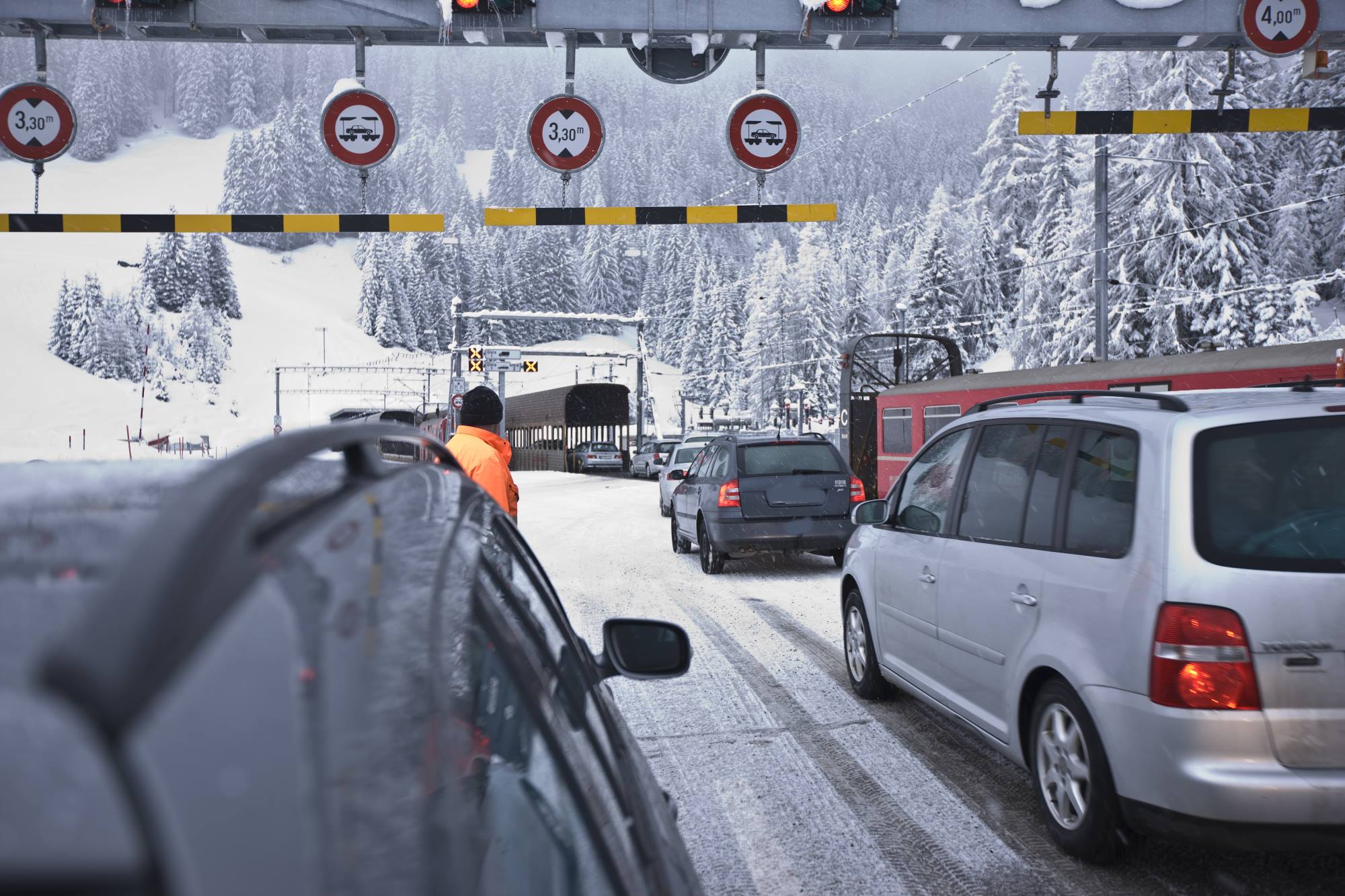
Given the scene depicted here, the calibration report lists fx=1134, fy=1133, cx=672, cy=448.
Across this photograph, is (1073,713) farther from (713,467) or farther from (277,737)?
(713,467)

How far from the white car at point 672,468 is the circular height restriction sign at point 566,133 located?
7.26 meters

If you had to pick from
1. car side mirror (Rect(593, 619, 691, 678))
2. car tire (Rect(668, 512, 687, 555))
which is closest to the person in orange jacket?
car side mirror (Rect(593, 619, 691, 678))

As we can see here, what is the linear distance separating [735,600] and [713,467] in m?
3.18

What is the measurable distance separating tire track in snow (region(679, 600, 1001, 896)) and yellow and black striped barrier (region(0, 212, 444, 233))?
10.7 meters

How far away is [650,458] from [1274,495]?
40677 millimetres

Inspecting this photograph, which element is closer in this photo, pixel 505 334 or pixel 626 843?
pixel 626 843

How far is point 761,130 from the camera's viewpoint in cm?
1421

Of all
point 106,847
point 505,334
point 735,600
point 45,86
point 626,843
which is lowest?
point 735,600

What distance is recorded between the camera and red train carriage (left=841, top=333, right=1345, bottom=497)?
1472 cm

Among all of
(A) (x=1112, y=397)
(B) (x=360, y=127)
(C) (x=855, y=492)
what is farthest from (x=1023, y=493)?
(B) (x=360, y=127)

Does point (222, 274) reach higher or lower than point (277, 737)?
higher

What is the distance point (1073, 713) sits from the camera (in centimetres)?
410

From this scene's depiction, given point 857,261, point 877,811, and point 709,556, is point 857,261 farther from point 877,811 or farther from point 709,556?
point 877,811

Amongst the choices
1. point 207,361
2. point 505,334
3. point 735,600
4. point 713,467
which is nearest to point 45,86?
point 713,467
